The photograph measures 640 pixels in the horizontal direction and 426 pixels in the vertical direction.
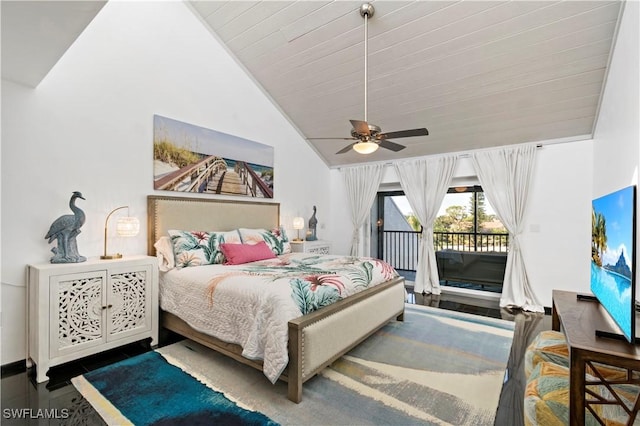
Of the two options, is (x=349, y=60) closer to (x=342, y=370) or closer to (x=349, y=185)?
(x=349, y=185)

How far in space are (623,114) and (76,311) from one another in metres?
4.84

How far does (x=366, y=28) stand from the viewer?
343 centimetres

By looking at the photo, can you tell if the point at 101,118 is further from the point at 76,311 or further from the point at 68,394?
the point at 68,394

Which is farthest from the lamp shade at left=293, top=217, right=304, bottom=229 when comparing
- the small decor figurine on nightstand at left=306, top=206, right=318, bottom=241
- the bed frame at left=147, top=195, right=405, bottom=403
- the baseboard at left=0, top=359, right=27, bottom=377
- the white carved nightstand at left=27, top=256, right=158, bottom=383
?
the baseboard at left=0, top=359, right=27, bottom=377

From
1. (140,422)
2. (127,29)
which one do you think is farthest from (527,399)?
(127,29)

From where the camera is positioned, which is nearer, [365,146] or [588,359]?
[588,359]

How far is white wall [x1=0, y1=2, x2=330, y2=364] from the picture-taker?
2598mm

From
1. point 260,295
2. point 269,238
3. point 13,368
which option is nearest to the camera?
point 260,295

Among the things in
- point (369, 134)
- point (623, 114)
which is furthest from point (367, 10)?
point (623, 114)

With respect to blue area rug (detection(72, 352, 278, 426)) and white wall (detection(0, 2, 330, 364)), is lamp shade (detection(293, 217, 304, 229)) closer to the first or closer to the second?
white wall (detection(0, 2, 330, 364))

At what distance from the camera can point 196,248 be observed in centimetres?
338

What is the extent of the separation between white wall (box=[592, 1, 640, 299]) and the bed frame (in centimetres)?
192

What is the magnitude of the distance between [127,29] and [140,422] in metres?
3.71

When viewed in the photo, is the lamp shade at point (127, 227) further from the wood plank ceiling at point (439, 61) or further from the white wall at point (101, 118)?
the wood plank ceiling at point (439, 61)
